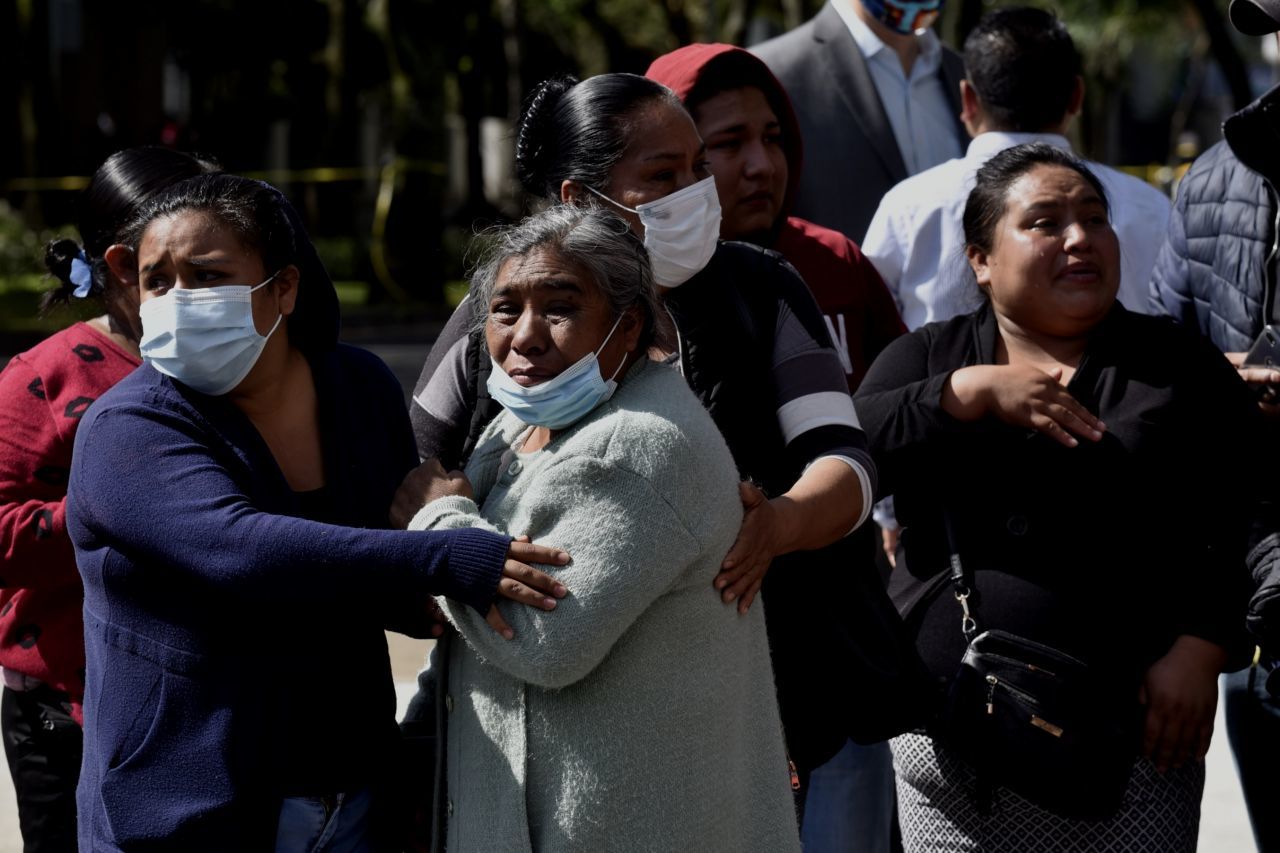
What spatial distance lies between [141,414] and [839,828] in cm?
196

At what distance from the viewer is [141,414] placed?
8.71ft

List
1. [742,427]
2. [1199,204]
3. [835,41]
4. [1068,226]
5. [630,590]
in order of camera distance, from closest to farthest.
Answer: [630,590] → [742,427] → [1068,226] → [1199,204] → [835,41]

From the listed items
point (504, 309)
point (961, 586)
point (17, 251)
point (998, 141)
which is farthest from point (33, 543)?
point (17, 251)

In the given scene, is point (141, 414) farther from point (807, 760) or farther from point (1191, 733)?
point (1191, 733)

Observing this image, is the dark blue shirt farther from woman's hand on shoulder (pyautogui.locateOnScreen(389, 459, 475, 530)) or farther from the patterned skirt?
the patterned skirt

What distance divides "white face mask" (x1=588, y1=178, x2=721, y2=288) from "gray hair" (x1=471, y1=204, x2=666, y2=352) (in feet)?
0.63

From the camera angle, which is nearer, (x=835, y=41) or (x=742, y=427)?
(x=742, y=427)

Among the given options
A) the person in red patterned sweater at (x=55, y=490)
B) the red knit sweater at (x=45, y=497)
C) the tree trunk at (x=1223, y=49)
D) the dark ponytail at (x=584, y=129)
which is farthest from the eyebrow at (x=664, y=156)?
the tree trunk at (x=1223, y=49)

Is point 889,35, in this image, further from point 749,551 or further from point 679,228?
point 749,551

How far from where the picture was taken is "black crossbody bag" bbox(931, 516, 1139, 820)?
312 cm

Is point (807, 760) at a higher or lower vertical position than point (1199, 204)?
lower

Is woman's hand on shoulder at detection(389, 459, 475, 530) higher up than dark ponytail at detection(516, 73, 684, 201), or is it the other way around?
dark ponytail at detection(516, 73, 684, 201)

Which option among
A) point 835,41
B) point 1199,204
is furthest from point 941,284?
point 835,41

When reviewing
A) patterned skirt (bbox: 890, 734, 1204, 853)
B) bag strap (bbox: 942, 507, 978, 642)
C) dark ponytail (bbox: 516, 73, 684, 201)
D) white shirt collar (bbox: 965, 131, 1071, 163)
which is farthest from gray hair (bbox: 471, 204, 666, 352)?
white shirt collar (bbox: 965, 131, 1071, 163)
